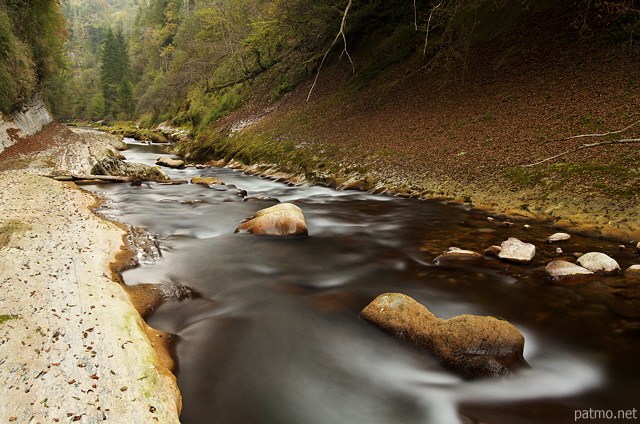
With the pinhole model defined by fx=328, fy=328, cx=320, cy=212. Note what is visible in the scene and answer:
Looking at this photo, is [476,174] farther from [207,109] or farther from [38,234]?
[207,109]

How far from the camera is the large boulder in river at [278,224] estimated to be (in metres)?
6.68

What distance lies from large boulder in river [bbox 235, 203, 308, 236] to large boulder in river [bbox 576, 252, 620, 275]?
4.58 meters

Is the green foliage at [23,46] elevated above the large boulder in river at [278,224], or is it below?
above

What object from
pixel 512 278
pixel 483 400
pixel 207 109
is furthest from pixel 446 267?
pixel 207 109

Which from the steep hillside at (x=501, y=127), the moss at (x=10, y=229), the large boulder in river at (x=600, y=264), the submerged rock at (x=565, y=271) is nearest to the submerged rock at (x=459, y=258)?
the submerged rock at (x=565, y=271)

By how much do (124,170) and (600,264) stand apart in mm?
14756

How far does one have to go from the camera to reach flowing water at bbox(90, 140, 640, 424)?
2625 millimetres

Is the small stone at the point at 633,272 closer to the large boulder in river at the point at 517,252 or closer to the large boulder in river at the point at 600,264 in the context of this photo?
the large boulder in river at the point at 600,264

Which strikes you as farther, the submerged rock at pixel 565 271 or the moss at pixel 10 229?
the moss at pixel 10 229

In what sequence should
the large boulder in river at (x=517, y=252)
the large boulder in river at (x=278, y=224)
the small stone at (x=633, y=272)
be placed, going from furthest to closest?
the large boulder in river at (x=278, y=224) < the large boulder in river at (x=517, y=252) < the small stone at (x=633, y=272)

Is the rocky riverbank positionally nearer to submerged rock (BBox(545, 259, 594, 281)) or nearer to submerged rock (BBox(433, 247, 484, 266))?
submerged rock (BBox(433, 247, 484, 266))

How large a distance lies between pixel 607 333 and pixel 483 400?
1.62m

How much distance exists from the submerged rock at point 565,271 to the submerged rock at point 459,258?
33.6 inches

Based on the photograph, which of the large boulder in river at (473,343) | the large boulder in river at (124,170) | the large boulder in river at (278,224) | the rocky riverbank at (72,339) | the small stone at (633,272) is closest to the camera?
the rocky riverbank at (72,339)
